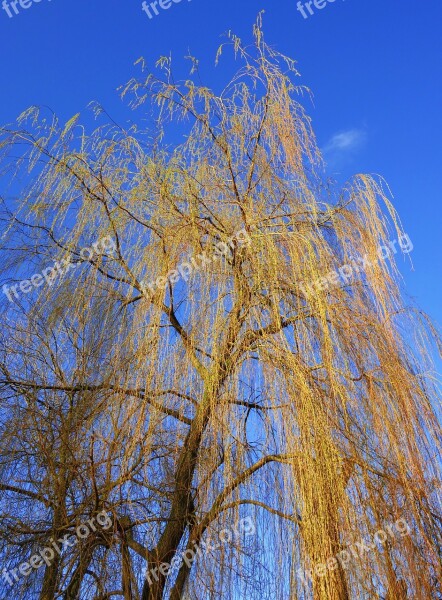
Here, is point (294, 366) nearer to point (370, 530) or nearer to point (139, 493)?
point (370, 530)

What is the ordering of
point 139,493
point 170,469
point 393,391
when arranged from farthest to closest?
point 170,469
point 139,493
point 393,391

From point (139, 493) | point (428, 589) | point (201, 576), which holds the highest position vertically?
point (139, 493)

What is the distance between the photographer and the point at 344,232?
2.81 m

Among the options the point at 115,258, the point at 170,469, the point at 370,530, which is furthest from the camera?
the point at 115,258

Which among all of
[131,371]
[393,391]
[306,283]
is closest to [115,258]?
[131,371]

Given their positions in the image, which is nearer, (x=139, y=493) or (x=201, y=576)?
(x=201, y=576)

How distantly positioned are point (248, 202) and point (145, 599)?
6.25 ft

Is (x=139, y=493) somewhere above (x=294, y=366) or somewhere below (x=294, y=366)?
below

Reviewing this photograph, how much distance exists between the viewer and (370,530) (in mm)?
1915

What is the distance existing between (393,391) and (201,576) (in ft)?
3.40

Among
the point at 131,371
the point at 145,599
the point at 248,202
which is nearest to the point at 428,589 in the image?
the point at 145,599

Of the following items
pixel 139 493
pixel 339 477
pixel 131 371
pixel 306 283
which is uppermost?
pixel 306 283

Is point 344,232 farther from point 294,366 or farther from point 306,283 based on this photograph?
point 294,366

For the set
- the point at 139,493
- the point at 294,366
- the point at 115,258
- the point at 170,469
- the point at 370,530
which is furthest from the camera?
the point at 115,258
